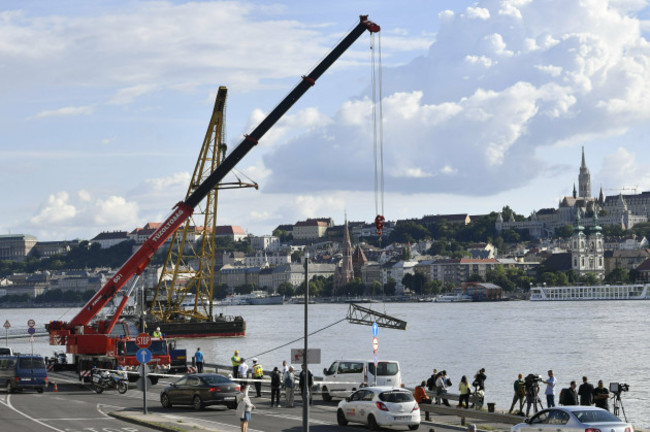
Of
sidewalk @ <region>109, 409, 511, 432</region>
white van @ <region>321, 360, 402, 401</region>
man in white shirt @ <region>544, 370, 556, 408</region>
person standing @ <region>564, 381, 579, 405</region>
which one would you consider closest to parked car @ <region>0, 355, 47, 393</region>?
sidewalk @ <region>109, 409, 511, 432</region>

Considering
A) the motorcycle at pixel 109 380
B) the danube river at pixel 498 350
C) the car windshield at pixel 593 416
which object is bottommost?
the danube river at pixel 498 350

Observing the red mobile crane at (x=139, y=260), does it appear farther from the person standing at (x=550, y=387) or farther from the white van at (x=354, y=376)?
the person standing at (x=550, y=387)

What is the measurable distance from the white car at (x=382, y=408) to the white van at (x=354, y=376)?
7073mm

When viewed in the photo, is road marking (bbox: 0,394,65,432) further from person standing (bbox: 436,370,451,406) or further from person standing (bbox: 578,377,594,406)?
person standing (bbox: 578,377,594,406)

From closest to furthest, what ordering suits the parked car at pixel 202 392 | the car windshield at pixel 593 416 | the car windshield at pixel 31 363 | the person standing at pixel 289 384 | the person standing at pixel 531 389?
1. the car windshield at pixel 593 416
2. the person standing at pixel 531 389
3. the parked car at pixel 202 392
4. the person standing at pixel 289 384
5. the car windshield at pixel 31 363

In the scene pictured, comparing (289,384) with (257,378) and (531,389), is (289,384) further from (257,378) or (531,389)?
(531,389)

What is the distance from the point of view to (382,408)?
3312cm

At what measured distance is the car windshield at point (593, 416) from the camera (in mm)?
27188

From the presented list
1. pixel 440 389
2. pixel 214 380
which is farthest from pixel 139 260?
pixel 440 389

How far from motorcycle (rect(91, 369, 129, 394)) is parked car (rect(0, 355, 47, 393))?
2.08 meters

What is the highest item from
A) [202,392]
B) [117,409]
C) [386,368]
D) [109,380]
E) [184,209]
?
[184,209]

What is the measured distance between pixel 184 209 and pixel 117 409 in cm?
2217

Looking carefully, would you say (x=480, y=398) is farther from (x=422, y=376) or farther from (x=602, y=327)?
(x=602, y=327)

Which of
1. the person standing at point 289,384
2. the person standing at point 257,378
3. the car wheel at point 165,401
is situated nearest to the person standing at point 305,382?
the person standing at point 289,384
